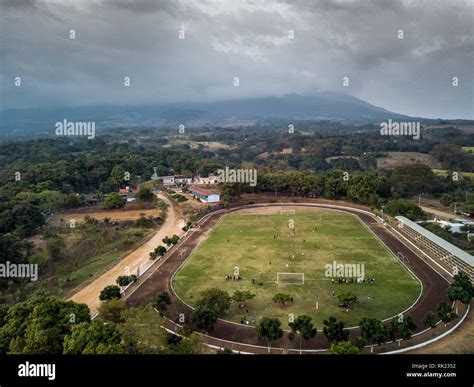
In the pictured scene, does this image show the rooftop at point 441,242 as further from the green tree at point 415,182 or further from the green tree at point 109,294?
the green tree at point 109,294

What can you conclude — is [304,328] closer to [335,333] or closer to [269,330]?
[335,333]

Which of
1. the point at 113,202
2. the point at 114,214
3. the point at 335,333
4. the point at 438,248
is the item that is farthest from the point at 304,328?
the point at 113,202

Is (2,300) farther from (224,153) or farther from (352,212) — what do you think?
(224,153)

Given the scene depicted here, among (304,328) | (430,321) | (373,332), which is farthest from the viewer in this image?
(430,321)

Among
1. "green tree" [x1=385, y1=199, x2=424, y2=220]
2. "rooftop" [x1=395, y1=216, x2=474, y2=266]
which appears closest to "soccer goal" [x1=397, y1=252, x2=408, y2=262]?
"rooftop" [x1=395, y1=216, x2=474, y2=266]

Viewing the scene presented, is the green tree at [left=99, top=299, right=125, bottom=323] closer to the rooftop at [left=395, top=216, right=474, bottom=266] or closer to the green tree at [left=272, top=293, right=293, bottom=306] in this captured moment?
the green tree at [left=272, top=293, right=293, bottom=306]
